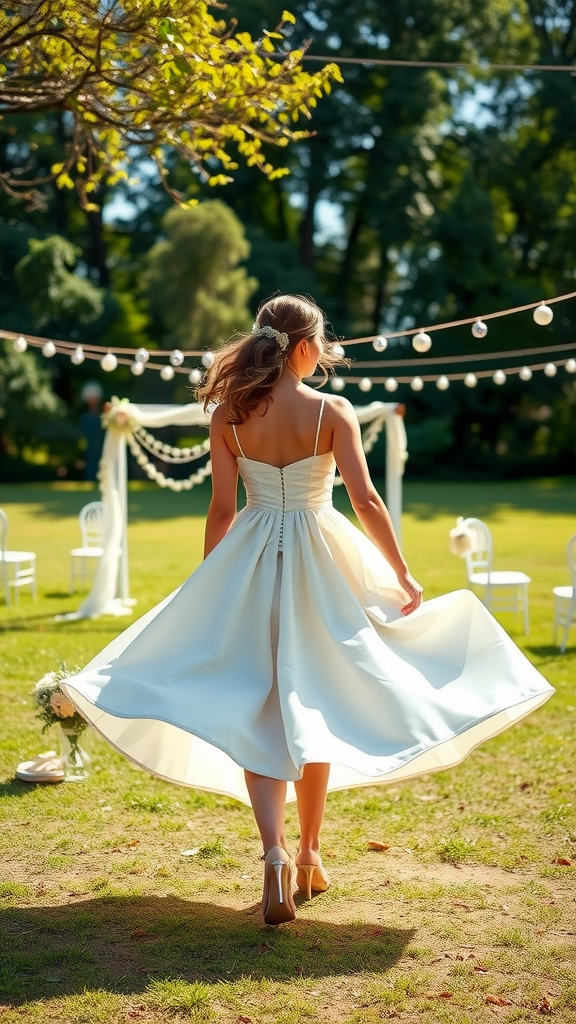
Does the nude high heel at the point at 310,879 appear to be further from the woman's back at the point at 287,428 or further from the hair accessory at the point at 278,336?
the hair accessory at the point at 278,336

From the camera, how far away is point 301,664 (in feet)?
12.4

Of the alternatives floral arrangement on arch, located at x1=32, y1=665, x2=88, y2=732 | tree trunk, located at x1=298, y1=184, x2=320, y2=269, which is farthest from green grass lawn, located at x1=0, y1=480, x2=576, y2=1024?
tree trunk, located at x1=298, y1=184, x2=320, y2=269

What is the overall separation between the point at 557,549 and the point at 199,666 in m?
13.9

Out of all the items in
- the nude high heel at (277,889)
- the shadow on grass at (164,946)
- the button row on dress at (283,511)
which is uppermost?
the button row on dress at (283,511)

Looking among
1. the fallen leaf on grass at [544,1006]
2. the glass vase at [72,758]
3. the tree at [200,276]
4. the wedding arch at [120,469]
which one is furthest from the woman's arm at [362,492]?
the tree at [200,276]

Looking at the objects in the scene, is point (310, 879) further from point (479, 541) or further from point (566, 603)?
point (479, 541)

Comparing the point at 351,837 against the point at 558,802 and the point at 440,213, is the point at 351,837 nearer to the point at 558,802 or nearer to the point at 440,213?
the point at 558,802

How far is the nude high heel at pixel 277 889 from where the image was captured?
11.7 ft

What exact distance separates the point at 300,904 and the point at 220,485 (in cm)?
160

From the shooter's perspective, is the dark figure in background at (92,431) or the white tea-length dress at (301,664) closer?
the white tea-length dress at (301,664)

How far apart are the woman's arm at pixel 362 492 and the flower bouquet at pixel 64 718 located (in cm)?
182

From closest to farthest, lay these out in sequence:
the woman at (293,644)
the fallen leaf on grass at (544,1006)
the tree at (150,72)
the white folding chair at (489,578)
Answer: the fallen leaf on grass at (544,1006), the woman at (293,644), the tree at (150,72), the white folding chair at (489,578)

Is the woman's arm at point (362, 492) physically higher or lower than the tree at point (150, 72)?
lower

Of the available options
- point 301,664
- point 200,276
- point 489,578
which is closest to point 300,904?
point 301,664
